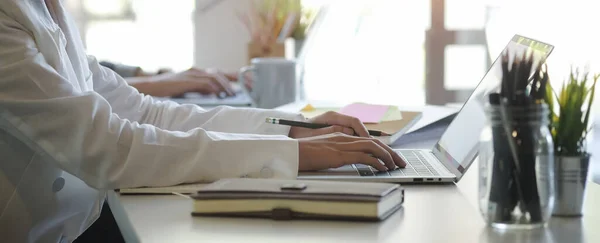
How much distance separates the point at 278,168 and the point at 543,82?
0.37 m

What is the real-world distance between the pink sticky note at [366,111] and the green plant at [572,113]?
2.07 feet

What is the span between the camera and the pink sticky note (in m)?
1.51

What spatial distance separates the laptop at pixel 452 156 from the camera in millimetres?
1032

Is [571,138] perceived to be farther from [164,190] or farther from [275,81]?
[275,81]

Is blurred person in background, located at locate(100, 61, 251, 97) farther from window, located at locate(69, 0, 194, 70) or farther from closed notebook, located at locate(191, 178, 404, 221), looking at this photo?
window, located at locate(69, 0, 194, 70)

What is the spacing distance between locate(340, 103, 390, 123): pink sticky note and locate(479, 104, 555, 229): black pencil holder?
27.3 inches

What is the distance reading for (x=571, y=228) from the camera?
0.81 metres

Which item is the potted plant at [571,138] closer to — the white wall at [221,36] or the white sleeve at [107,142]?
the white sleeve at [107,142]

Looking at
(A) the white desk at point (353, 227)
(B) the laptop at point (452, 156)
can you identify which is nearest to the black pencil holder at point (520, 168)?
(A) the white desk at point (353, 227)

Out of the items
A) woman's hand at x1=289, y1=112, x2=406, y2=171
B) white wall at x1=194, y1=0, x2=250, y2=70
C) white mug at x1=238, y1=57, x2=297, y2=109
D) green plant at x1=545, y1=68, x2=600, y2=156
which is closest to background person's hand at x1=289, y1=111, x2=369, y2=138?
woman's hand at x1=289, y1=112, x2=406, y2=171

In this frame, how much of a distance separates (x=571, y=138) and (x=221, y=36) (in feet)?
12.0

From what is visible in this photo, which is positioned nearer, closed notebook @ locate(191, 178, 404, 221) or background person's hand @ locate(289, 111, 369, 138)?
closed notebook @ locate(191, 178, 404, 221)

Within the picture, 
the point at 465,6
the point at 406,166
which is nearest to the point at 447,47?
the point at 465,6

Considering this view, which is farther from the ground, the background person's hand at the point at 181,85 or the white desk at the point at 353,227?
the white desk at the point at 353,227
